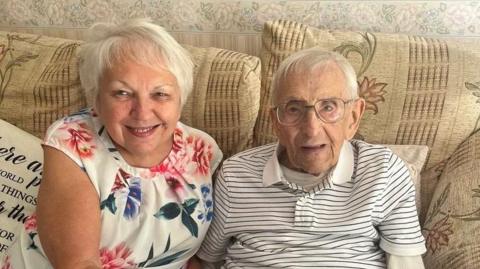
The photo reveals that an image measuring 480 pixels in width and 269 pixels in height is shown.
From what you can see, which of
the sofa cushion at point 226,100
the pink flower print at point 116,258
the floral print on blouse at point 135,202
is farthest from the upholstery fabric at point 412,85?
the pink flower print at point 116,258

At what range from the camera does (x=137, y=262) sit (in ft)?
4.80

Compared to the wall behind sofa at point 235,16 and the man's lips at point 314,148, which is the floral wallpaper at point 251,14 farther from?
the man's lips at point 314,148

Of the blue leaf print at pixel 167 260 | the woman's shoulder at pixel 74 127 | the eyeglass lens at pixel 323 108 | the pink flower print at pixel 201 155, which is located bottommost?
the blue leaf print at pixel 167 260

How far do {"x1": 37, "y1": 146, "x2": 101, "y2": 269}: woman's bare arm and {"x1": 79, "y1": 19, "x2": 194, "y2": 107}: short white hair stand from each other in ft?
0.69

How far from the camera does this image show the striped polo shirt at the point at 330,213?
1402 millimetres

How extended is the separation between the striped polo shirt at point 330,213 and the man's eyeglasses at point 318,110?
0.14 metres

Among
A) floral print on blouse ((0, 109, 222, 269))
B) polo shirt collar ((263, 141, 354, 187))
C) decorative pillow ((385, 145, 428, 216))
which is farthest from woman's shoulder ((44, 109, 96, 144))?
decorative pillow ((385, 145, 428, 216))

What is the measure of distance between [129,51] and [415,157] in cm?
92

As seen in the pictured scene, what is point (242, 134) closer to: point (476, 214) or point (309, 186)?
point (309, 186)

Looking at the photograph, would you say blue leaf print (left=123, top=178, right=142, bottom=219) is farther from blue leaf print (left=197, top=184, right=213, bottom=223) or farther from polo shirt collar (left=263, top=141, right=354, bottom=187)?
polo shirt collar (left=263, top=141, right=354, bottom=187)

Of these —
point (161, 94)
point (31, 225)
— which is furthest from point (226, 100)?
point (31, 225)

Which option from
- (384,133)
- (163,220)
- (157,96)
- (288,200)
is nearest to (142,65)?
(157,96)

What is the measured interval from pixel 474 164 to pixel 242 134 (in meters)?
0.73

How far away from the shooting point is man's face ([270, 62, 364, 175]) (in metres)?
1.34
